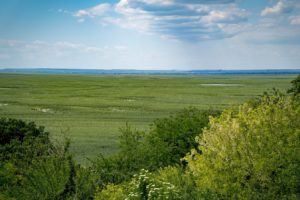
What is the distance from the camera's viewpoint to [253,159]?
29781 millimetres

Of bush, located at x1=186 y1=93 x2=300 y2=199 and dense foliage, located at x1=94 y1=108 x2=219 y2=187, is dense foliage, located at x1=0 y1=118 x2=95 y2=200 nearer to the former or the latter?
dense foliage, located at x1=94 y1=108 x2=219 y2=187

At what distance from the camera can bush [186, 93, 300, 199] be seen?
91.4 ft

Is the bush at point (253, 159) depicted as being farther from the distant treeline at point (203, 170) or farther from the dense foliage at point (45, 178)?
the dense foliage at point (45, 178)

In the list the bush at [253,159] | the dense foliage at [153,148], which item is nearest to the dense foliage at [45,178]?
the dense foliage at [153,148]

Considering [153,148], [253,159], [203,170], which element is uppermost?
[253,159]

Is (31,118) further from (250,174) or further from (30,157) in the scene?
(250,174)

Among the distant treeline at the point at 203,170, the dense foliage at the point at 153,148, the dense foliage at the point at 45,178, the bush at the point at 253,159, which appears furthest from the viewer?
the dense foliage at the point at 153,148

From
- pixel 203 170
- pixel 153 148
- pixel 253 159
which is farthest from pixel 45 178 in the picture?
pixel 253 159

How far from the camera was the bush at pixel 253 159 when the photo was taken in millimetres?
27844

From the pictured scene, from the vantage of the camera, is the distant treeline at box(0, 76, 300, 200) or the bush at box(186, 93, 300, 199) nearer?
the distant treeline at box(0, 76, 300, 200)

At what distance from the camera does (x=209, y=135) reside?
33.1 m

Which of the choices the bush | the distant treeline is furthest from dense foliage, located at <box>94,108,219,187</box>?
the bush

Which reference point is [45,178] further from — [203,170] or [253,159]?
[253,159]

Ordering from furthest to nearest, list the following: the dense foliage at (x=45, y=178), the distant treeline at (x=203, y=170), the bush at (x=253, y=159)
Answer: the dense foliage at (x=45, y=178), the bush at (x=253, y=159), the distant treeline at (x=203, y=170)
